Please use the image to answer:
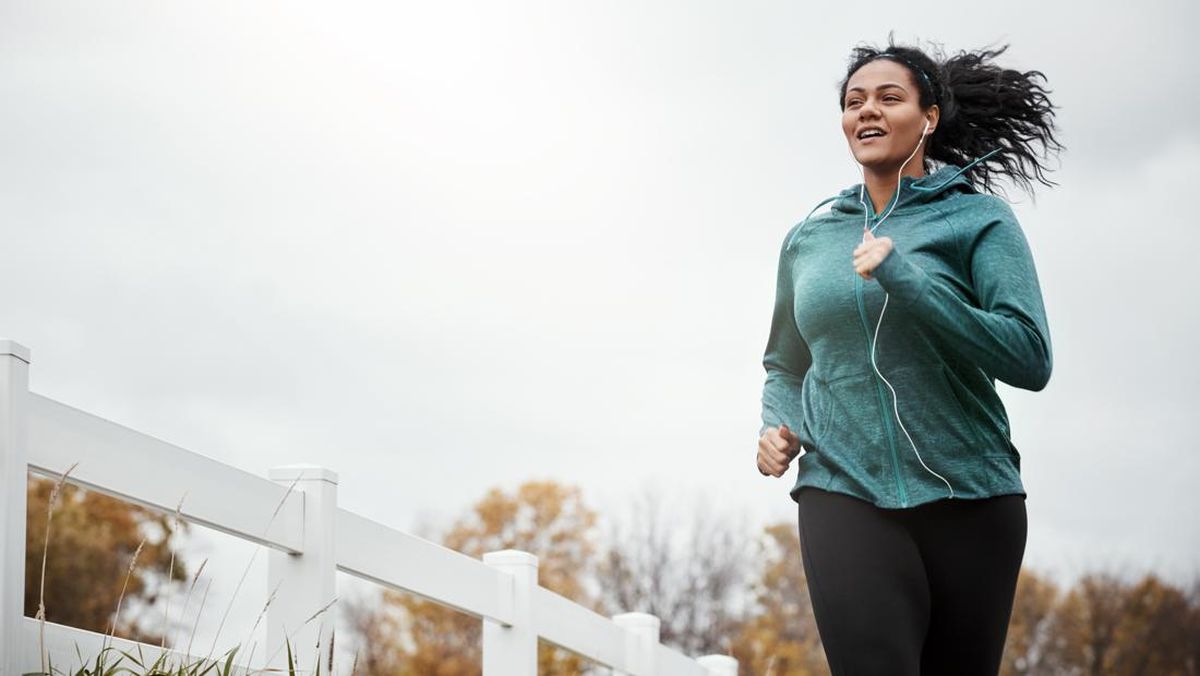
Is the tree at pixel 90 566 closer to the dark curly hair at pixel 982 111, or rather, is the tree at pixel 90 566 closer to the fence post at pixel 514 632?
the fence post at pixel 514 632

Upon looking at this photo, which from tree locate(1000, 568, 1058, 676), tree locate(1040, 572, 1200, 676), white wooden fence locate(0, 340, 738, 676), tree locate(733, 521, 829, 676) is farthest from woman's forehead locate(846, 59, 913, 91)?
tree locate(1040, 572, 1200, 676)

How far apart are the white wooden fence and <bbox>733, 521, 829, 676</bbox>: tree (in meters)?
25.8

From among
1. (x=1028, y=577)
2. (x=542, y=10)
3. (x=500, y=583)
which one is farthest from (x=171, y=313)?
(x=500, y=583)

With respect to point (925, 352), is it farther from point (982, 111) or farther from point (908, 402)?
point (982, 111)

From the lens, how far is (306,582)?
152 inches

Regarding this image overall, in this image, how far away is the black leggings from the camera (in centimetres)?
299

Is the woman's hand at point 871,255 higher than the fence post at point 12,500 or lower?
higher

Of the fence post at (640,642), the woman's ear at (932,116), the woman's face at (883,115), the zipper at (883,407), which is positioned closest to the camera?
the zipper at (883,407)

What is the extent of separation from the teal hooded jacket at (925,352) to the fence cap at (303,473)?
1.28 m

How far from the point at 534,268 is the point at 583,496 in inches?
960

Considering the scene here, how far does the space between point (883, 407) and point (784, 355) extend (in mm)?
445

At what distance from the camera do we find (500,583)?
506 centimetres

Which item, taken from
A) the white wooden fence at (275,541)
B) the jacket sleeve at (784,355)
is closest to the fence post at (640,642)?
the white wooden fence at (275,541)

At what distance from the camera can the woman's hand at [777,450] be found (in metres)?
3.22
